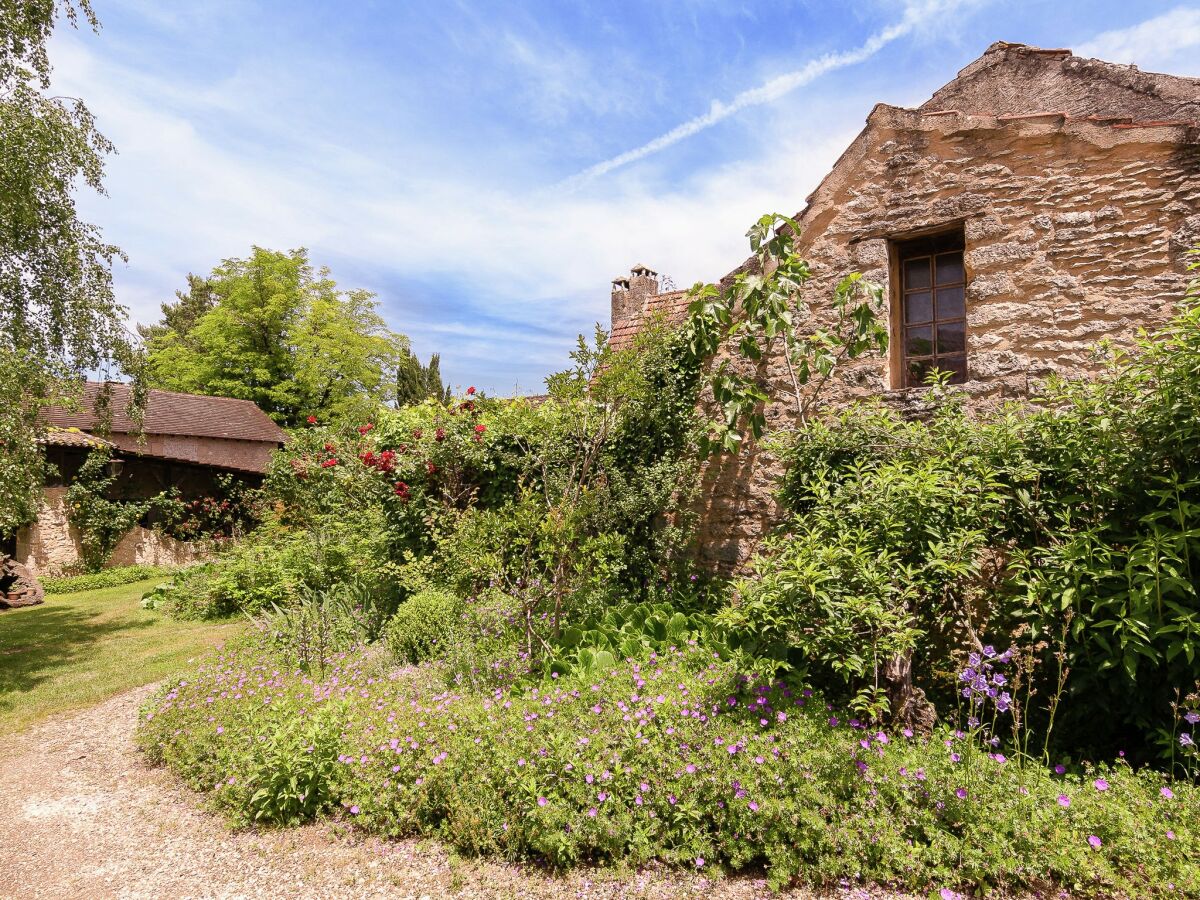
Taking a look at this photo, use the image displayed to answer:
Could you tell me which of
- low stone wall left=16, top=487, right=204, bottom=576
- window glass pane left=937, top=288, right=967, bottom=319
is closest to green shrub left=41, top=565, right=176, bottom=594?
low stone wall left=16, top=487, right=204, bottom=576

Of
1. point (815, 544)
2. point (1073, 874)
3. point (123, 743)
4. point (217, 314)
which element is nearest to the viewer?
point (1073, 874)

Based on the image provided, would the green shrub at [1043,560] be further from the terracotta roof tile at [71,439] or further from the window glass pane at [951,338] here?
the terracotta roof tile at [71,439]

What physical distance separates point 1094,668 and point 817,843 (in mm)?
1972

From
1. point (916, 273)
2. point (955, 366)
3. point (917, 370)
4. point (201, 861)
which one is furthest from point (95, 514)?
point (955, 366)

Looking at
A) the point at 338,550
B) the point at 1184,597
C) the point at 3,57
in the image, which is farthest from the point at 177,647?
the point at 1184,597

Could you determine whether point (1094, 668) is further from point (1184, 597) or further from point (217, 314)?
point (217, 314)

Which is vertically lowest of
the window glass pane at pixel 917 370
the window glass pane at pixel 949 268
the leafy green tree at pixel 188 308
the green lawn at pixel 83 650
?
the green lawn at pixel 83 650

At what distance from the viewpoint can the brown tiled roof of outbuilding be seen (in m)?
19.3

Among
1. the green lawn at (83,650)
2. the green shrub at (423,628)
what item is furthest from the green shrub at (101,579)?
the green shrub at (423,628)

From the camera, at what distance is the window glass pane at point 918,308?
5.78 metres

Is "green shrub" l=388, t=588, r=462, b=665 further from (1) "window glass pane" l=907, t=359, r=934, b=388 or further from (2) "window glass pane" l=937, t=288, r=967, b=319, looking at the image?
(2) "window glass pane" l=937, t=288, r=967, b=319

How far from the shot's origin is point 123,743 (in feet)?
15.6

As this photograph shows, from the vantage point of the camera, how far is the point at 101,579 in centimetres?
1185

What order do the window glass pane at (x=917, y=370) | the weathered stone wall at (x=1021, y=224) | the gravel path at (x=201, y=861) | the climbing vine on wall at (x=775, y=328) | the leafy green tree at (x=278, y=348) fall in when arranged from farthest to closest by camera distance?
the leafy green tree at (x=278, y=348)
the window glass pane at (x=917, y=370)
the climbing vine on wall at (x=775, y=328)
the weathered stone wall at (x=1021, y=224)
the gravel path at (x=201, y=861)
